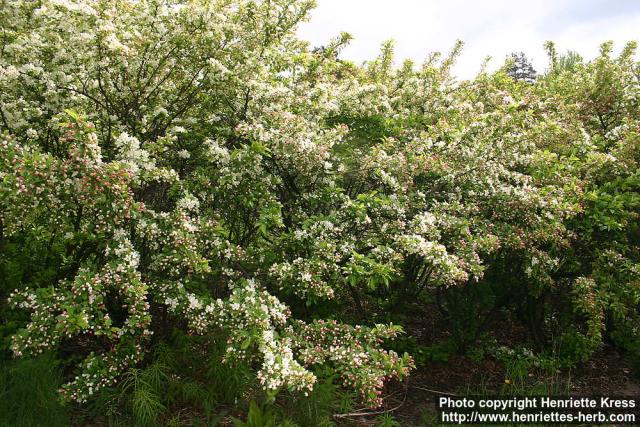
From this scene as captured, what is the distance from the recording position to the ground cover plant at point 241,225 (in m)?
3.83

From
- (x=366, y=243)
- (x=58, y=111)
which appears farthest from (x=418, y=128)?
(x=58, y=111)

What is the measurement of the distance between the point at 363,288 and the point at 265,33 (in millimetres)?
3568

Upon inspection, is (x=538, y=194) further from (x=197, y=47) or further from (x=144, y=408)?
(x=144, y=408)

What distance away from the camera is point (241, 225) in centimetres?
525

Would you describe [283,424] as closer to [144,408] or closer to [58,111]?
[144,408]

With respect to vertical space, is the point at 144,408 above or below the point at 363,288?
below

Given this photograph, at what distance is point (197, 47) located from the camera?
4926mm

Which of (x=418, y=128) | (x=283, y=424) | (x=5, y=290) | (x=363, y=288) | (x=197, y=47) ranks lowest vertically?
(x=283, y=424)

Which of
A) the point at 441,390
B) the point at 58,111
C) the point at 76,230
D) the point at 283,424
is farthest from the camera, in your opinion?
the point at 441,390

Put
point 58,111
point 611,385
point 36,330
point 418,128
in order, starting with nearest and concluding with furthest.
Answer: point 36,330 → point 58,111 → point 611,385 → point 418,128

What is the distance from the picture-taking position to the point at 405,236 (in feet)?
14.6

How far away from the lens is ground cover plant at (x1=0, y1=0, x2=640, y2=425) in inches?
151

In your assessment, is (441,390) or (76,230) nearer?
(76,230)

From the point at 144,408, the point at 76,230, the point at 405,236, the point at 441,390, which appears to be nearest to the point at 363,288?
the point at 441,390
